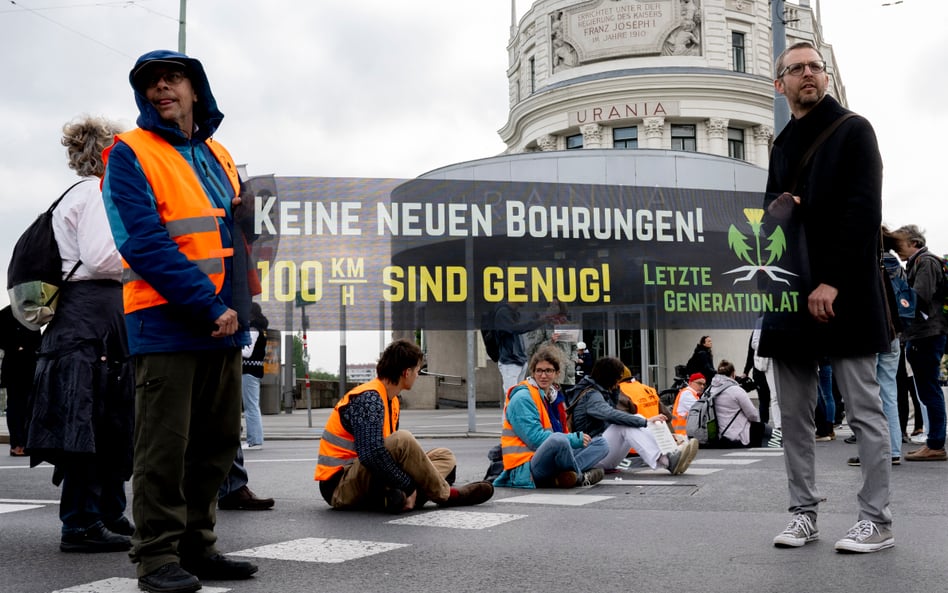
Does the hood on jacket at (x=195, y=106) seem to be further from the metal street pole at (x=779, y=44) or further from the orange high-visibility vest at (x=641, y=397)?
the metal street pole at (x=779, y=44)

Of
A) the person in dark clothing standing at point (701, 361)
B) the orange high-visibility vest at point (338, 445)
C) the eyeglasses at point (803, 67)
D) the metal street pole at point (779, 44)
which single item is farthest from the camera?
the person in dark clothing standing at point (701, 361)

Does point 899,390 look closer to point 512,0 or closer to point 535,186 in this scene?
point 535,186

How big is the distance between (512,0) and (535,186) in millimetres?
51225

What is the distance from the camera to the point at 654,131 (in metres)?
44.7

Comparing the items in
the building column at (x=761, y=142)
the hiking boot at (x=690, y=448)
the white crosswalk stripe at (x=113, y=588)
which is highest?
the building column at (x=761, y=142)

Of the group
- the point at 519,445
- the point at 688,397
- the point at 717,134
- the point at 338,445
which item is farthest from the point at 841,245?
the point at 717,134

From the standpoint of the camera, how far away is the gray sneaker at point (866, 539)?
4230 millimetres

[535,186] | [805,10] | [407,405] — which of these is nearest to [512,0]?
[805,10]

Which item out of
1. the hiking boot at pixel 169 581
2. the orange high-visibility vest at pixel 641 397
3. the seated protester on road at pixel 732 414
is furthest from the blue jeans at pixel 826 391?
the hiking boot at pixel 169 581

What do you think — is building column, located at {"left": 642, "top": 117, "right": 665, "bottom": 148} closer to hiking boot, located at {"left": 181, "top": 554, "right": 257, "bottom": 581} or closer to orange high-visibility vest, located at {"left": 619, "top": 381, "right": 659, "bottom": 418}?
orange high-visibility vest, located at {"left": 619, "top": 381, "right": 659, "bottom": 418}

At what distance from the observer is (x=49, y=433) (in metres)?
4.55

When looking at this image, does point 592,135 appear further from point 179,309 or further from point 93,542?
point 179,309

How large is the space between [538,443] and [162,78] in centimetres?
463

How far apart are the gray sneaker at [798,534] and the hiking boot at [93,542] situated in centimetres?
295
